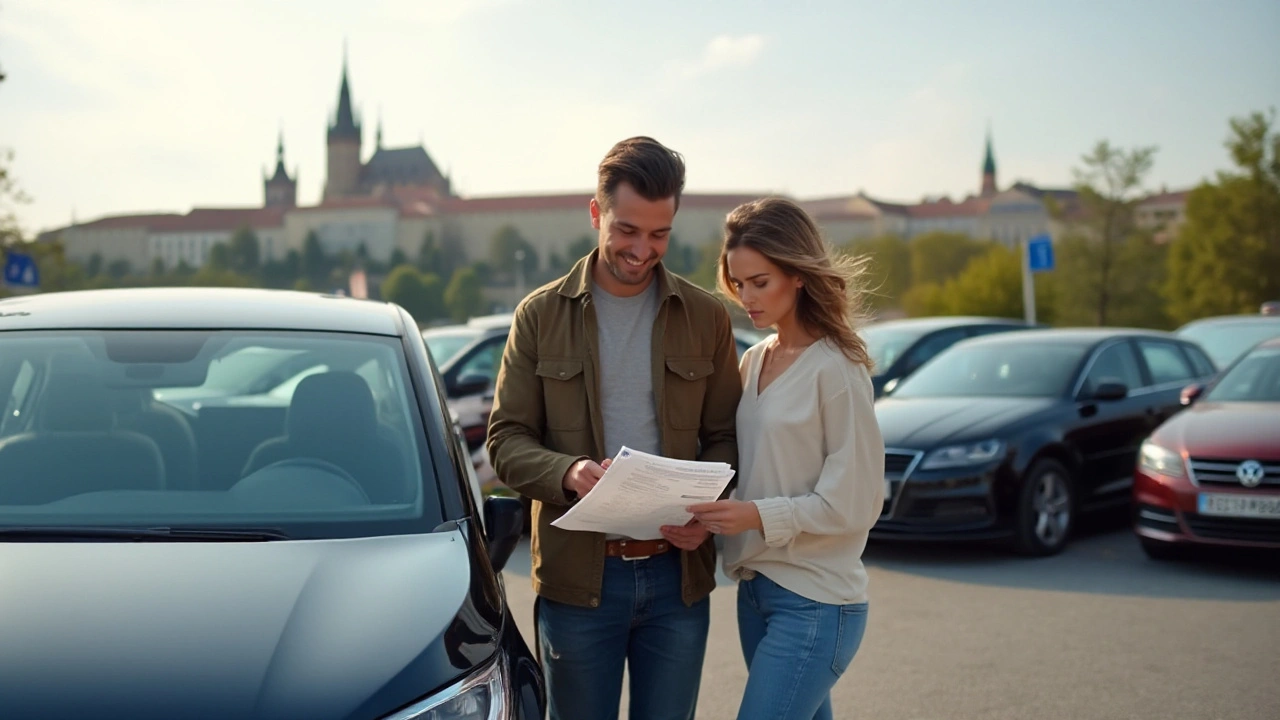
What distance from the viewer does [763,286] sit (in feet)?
9.55

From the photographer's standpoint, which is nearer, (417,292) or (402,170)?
(417,292)

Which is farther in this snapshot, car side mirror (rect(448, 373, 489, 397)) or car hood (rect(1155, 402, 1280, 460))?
car side mirror (rect(448, 373, 489, 397))

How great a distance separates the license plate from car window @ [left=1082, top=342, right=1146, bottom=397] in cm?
163

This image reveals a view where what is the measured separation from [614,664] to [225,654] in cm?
99

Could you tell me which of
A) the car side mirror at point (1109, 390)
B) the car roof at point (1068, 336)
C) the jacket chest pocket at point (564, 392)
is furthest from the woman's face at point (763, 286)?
the car roof at point (1068, 336)

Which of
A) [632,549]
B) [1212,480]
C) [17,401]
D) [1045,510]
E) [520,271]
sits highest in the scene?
[17,401]

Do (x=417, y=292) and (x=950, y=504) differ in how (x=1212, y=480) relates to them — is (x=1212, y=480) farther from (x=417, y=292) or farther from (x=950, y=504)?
(x=417, y=292)

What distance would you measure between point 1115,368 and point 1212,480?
2105mm

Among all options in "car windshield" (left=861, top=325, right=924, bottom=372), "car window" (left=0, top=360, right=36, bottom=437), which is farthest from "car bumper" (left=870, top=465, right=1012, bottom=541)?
"car window" (left=0, top=360, right=36, bottom=437)

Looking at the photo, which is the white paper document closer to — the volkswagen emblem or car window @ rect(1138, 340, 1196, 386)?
the volkswagen emblem

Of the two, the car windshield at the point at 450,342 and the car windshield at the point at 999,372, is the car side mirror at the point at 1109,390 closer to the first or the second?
the car windshield at the point at 999,372

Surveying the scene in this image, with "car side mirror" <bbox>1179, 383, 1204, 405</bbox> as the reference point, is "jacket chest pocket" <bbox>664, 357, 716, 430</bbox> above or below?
above

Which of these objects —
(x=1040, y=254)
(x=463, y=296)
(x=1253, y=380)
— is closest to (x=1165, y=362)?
(x=1253, y=380)

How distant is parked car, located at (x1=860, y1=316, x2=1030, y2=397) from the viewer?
40.1ft
